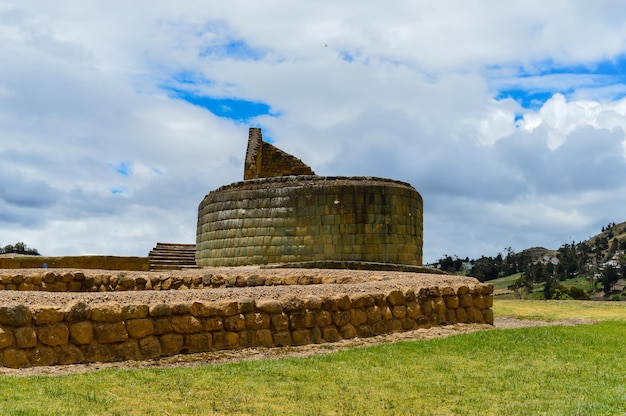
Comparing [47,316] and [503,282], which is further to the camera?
[503,282]

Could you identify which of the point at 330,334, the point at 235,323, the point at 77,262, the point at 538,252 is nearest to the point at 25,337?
the point at 235,323

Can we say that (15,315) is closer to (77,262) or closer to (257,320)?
(257,320)

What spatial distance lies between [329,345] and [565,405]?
3993 millimetres

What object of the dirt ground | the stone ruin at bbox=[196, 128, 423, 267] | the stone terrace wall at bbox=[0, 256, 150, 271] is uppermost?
the stone ruin at bbox=[196, 128, 423, 267]

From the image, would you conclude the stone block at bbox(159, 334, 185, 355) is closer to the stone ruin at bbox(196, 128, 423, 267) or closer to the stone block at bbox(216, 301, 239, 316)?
the stone block at bbox(216, 301, 239, 316)

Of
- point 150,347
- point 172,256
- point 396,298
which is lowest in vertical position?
point 150,347

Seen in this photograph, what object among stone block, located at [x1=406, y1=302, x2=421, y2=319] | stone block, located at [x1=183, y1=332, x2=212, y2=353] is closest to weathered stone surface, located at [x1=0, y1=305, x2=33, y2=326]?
stone block, located at [x1=183, y1=332, x2=212, y2=353]

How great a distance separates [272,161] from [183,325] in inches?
1073

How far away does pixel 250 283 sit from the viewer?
16.0 meters

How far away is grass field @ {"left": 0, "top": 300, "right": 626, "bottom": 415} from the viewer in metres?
6.97

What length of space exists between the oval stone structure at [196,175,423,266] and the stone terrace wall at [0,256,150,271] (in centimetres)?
485

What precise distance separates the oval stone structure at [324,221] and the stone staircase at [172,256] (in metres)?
4.14

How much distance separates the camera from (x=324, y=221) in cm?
2434

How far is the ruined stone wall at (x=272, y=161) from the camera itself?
118 ft
